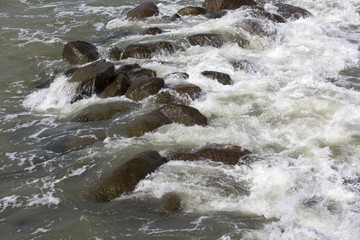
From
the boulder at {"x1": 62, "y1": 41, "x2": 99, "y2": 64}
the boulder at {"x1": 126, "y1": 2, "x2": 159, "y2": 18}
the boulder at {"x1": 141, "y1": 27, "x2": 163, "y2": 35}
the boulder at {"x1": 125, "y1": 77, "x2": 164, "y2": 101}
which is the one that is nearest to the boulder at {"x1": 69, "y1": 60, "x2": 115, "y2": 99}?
the boulder at {"x1": 125, "y1": 77, "x2": 164, "y2": 101}

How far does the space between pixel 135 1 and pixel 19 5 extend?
12.7 ft

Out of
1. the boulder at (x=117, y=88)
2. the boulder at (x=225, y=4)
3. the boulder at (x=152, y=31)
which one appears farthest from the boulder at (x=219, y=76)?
the boulder at (x=225, y=4)

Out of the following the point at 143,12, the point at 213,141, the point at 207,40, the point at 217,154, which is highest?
Result: the point at 143,12

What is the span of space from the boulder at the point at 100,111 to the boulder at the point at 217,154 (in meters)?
1.89

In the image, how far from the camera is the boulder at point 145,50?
9.72m

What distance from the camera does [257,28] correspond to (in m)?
10.8

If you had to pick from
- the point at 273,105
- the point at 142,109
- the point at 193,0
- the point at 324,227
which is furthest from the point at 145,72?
the point at 193,0

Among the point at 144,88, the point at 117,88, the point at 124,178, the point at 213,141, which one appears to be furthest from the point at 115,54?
the point at 124,178

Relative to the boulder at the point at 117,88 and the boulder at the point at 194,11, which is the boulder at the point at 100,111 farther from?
the boulder at the point at 194,11

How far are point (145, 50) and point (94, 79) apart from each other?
80.3 inches

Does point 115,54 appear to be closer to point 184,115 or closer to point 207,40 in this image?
point 207,40

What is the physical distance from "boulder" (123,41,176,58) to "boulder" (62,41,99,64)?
0.73 meters

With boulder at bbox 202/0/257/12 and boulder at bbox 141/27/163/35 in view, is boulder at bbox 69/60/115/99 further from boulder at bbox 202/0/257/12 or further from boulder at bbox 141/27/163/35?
boulder at bbox 202/0/257/12

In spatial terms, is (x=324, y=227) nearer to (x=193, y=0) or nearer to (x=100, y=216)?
(x=100, y=216)
